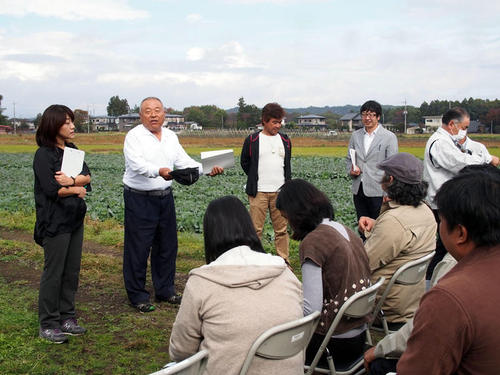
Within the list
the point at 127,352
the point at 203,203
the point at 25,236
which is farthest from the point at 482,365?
the point at 203,203

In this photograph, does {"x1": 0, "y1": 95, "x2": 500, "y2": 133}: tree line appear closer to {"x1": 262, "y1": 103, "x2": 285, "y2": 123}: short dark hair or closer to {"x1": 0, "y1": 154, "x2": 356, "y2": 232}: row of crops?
{"x1": 0, "y1": 154, "x2": 356, "y2": 232}: row of crops

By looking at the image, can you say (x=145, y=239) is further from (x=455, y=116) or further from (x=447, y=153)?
(x=455, y=116)

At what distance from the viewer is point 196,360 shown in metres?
2.06

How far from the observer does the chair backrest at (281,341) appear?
7.39 ft

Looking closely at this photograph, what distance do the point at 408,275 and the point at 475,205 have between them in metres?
1.69

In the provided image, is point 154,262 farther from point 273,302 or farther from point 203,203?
point 203,203

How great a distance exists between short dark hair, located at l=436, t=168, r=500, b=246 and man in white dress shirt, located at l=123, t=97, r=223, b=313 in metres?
3.47

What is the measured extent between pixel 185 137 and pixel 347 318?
5662 cm

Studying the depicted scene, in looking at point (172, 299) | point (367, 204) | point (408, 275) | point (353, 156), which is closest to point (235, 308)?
point (408, 275)

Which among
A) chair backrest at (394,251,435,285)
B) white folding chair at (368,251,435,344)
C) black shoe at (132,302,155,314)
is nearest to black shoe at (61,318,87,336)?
black shoe at (132,302,155,314)

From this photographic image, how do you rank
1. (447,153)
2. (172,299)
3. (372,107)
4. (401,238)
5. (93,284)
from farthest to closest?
(372,107) < (93,284) < (447,153) < (172,299) < (401,238)

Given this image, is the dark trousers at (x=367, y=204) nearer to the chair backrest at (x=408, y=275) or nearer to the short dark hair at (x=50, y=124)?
the chair backrest at (x=408, y=275)

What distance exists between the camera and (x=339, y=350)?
328 cm

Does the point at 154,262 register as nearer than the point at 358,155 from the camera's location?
Yes
